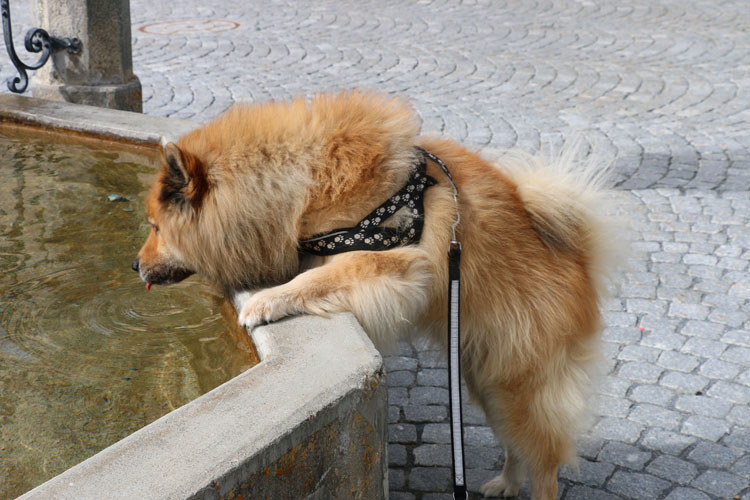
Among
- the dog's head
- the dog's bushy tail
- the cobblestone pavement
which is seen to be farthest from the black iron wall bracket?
the dog's bushy tail

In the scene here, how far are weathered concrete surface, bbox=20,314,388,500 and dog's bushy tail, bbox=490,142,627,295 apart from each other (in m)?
0.81

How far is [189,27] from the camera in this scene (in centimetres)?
1141

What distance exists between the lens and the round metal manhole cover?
11.1 metres

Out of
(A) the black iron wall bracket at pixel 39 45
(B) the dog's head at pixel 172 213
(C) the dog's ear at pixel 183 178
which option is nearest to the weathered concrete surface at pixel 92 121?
(A) the black iron wall bracket at pixel 39 45

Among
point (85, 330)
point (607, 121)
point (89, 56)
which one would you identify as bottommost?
point (607, 121)

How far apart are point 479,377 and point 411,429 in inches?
37.4

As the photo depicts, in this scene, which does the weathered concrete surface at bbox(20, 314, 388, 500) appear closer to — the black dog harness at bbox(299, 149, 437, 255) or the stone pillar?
the black dog harness at bbox(299, 149, 437, 255)

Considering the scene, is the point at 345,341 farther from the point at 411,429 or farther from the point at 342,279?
the point at 411,429

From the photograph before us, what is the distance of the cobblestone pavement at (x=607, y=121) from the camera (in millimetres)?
3779

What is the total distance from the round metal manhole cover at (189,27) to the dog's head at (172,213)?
8507 millimetres

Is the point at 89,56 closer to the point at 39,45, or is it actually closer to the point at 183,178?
the point at 39,45

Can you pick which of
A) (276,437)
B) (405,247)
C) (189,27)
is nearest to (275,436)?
(276,437)

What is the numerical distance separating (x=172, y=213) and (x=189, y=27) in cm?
902

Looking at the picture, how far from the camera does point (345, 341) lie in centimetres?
262
